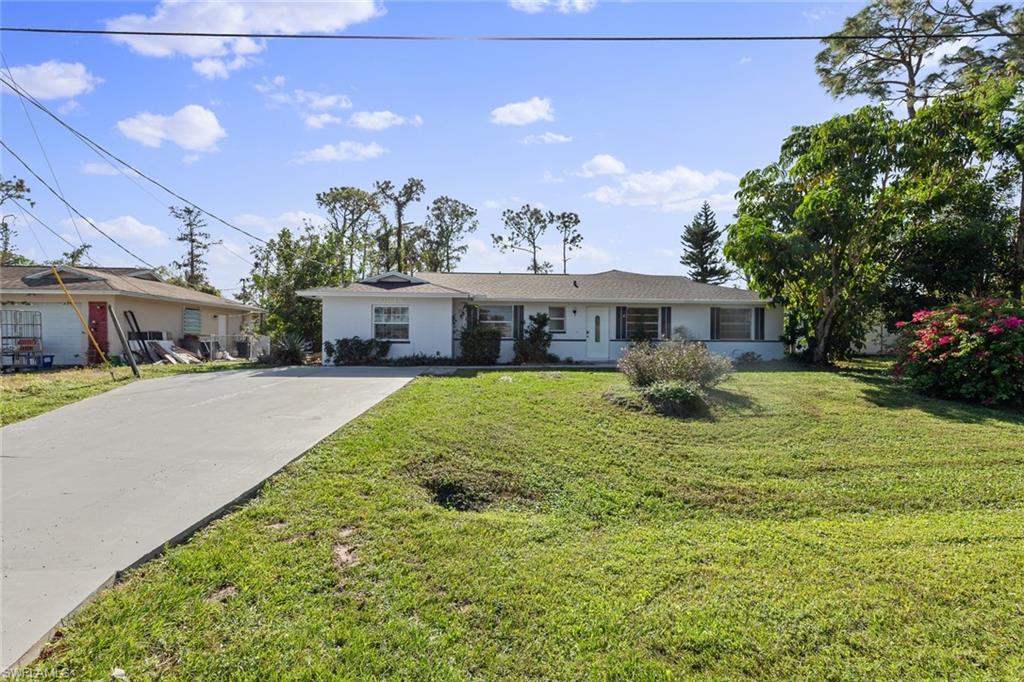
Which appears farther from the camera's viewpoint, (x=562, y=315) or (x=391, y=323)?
(x=562, y=315)

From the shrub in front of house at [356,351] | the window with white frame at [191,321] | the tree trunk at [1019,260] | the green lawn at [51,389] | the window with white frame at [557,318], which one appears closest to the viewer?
the green lawn at [51,389]

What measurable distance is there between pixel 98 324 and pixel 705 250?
36653mm

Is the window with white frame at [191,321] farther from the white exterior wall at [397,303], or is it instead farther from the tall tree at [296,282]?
the white exterior wall at [397,303]

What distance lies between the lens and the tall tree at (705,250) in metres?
40.5

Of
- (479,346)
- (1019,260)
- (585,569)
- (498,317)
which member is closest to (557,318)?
(498,317)

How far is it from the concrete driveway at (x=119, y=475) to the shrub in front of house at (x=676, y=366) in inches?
180

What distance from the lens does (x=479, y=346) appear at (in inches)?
663

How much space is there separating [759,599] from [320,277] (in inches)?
829

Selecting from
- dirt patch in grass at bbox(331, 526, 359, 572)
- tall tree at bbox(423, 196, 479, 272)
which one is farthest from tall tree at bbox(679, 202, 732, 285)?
dirt patch in grass at bbox(331, 526, 359, 572)

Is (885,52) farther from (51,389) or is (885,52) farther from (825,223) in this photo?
(51,389)

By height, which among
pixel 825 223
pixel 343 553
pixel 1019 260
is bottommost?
pixel 343 553

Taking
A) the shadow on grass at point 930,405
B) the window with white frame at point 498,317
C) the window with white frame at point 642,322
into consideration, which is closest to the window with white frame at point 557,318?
the window with white frame at point 498,317

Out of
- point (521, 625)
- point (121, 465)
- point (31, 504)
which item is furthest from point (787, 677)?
point (121, 465)

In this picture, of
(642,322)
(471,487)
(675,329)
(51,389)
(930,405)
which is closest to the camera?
(471,487)
